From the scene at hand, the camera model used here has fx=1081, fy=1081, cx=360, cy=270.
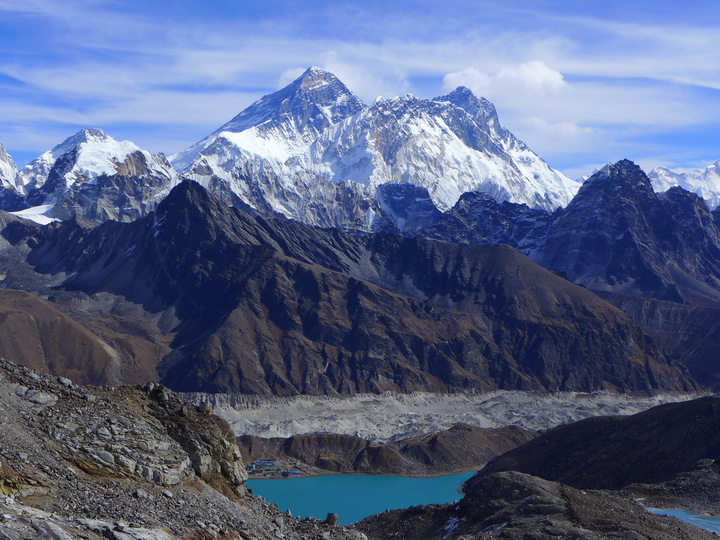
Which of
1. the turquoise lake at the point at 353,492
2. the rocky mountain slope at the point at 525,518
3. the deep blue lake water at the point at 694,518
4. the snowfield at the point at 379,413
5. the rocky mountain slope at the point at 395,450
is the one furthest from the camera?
the snowfield at the point at 379,413

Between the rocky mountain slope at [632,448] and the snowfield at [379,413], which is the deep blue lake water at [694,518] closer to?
the rocky mountain slope at [632,448]

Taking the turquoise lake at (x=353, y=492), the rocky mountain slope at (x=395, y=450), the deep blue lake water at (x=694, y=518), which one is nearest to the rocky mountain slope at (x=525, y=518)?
the deep blue lake water at (x=694, y=518)

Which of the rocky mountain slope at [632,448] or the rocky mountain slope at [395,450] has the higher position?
the rocky mountain slope at [632,448]

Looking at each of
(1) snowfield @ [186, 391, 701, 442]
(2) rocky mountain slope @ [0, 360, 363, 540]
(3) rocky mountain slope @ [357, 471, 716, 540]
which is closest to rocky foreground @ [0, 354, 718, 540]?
(2) rocky mountain slope @ [0, 360, 363, 540]

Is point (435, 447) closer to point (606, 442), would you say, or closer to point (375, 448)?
point (375, 448)

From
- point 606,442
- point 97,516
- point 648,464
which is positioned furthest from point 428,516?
point 606,442

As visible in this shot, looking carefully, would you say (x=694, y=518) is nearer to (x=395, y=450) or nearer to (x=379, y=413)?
(x=395, y=450)

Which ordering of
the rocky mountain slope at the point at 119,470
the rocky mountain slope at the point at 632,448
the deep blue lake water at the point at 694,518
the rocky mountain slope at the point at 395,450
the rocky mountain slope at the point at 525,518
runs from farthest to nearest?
the rocky mountain slope at the point at 395,450 < the rocky mountain slope at the point at 632,448 < the deep blue lake water at the point at 694,518 < the rocky mountain slope at the point at 525,518 < the rocky mountain slope at the point at 119,470

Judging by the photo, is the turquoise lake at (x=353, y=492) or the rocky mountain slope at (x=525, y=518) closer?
the rocky mountain slope at (x=525, y=518)

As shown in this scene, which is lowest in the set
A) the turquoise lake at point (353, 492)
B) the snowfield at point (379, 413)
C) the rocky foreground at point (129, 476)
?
the turquoise lake at point (353, 492)
